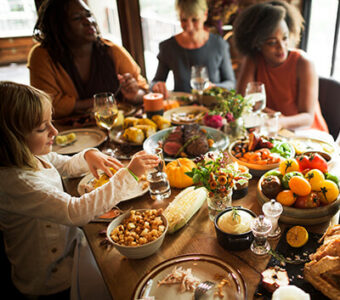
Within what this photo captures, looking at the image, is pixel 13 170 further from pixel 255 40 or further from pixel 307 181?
pixel 255 40

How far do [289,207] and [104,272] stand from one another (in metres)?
0.62

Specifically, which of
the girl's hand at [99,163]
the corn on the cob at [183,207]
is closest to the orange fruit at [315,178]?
the corn on the cob at [183,207]

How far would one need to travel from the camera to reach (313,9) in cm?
355

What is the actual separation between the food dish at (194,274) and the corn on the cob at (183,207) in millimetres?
143

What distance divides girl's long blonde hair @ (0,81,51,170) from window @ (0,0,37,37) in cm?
230

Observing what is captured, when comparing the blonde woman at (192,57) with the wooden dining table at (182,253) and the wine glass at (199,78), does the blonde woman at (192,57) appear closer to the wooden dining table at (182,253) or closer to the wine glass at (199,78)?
the wine glass at (199,78)

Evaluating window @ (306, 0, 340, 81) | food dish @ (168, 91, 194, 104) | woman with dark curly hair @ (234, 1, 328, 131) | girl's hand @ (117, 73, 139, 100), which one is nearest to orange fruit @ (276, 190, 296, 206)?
woman with dark curly hair @ (234, 1, 328, 131)

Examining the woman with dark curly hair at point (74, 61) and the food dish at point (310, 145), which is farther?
the woman with dark curly hair at point (74, 61)

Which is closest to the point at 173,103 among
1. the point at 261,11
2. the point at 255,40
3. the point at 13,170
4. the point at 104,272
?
the point at 255,40

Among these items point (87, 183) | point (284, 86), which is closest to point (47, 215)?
point (87, 183)

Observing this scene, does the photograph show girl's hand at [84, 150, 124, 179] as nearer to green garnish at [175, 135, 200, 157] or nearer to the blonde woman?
green garnish at [175, 135, 200, 157]

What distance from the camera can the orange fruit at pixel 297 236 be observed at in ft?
2.77

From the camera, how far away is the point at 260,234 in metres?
0.81

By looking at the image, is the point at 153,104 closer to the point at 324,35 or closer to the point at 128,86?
the point at 128,86
